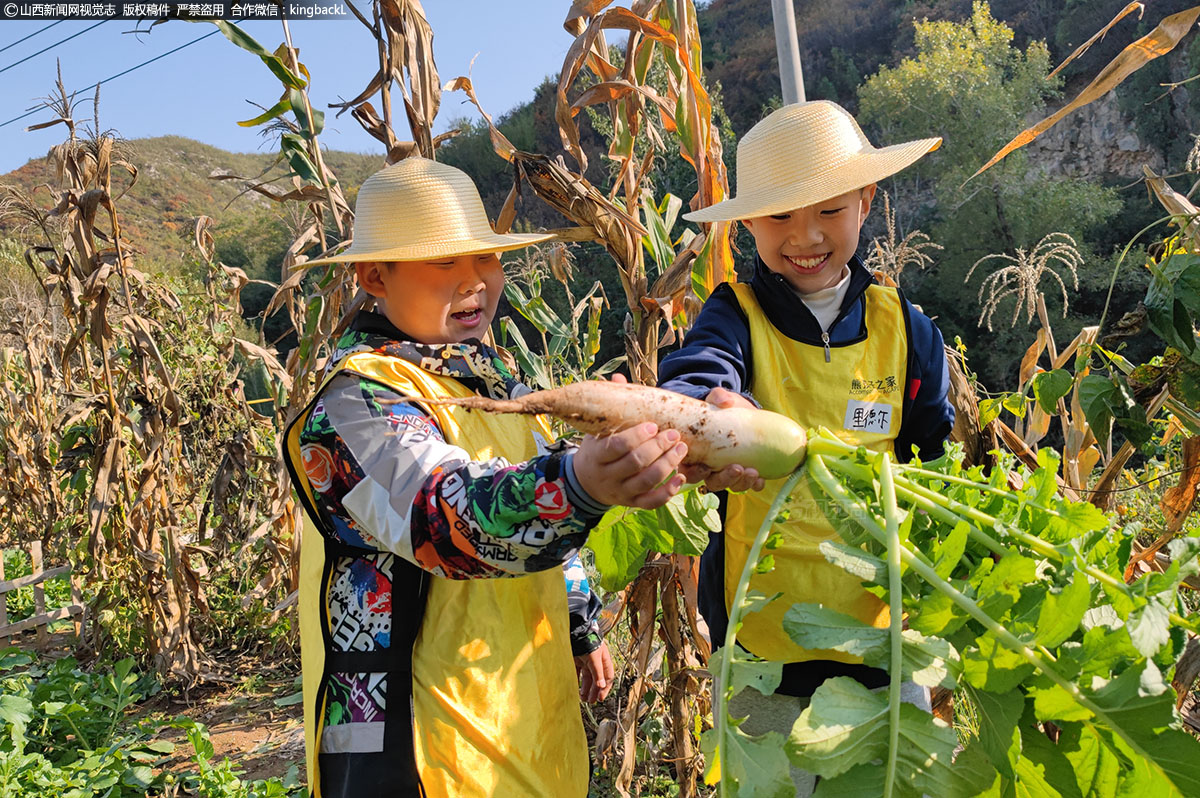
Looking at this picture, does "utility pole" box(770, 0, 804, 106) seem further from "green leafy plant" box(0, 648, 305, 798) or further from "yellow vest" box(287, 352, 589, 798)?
"green leafy plant" box(0, 648, 305, 798)

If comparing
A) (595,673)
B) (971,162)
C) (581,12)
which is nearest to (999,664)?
(595,673)

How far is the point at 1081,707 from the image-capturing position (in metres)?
0.93

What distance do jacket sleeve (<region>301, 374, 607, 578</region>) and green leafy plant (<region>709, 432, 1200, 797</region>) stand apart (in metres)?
0.27

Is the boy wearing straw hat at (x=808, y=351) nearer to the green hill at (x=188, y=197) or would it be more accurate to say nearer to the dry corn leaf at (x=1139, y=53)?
the dry corn leaf at (x=1139, y=53)

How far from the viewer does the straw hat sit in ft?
5.26

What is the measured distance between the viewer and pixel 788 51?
2.38 metres

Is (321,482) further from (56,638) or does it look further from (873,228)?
(873,228)

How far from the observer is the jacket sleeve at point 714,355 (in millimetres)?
1497

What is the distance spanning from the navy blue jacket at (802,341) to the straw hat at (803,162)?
0.16m

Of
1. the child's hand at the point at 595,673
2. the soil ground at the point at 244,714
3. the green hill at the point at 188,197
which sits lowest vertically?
the soil ground at the point at 244,714

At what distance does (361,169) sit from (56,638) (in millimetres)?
38553

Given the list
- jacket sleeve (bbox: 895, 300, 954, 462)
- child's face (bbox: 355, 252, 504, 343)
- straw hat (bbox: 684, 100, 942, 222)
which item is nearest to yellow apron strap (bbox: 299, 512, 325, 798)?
child's face (bbox: 355, 252, 504, 343)

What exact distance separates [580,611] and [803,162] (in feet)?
3.32

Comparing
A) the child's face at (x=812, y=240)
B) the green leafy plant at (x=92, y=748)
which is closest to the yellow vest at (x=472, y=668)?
the child's face at (x=812, y=240)
